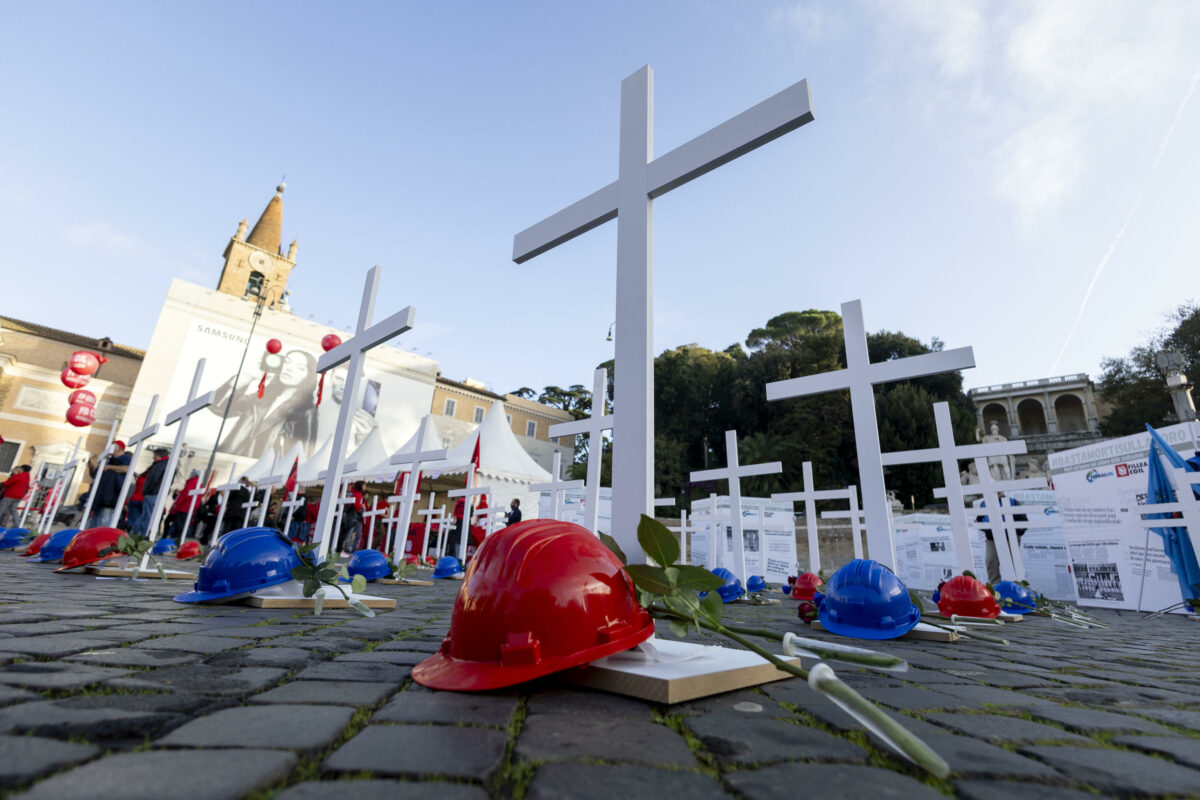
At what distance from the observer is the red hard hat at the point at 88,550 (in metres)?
5.59

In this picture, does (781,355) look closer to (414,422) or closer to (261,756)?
(414,422)

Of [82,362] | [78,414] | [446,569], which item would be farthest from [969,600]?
[78,414]

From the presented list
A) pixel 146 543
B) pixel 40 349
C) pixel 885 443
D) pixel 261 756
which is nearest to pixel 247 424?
pixel 40 349

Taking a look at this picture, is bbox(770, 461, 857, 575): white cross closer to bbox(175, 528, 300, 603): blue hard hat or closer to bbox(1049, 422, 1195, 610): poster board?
bbox(1049, 422, 1195, 610): poster board

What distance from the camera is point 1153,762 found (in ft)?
4.10

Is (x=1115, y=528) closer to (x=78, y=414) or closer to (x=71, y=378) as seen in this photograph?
(x=78, y=414)

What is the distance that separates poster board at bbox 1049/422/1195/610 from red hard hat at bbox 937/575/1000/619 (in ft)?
17.5

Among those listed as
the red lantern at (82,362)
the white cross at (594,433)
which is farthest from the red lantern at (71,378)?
the white cross at (594,433)

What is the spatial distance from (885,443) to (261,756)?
2821 centimetres

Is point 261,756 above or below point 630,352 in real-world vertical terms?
below

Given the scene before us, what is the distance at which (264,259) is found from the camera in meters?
41.7

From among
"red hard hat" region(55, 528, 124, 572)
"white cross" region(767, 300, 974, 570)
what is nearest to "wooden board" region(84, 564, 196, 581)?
"red hard hat" region(55, 528, 124, 572)

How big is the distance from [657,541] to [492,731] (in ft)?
2.94

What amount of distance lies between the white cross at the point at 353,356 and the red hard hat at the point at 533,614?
375 centimetres
